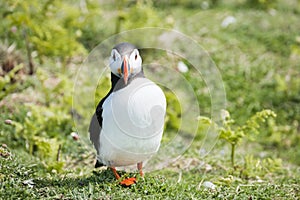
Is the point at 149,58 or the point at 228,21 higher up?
the point at 228,21

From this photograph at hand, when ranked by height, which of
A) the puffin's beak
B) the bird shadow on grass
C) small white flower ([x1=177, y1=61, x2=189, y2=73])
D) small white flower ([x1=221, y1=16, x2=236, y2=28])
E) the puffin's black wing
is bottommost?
the bird shadow on grass

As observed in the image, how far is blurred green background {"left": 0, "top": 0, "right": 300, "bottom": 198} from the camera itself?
5.16 m

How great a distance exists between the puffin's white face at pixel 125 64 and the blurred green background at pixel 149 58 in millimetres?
1235

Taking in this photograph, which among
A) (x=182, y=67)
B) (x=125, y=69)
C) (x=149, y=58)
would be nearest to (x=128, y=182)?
(x=125, y=69)

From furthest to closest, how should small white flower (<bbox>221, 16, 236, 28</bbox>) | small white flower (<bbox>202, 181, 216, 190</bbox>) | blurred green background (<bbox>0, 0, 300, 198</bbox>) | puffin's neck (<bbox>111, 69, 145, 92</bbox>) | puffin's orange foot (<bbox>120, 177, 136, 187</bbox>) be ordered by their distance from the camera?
small white flower (<bbox>221, 16, 236, 28</bbox>) < blurred green background (<bbox>0, 0, 300, 198</bbox>) < small white flower (<bbox>202, 181, 216, 190</bbox>) < puffin's orange foot (<bbox>120, 177, 136, 187</bbox>) < puffin's neck (<bbox>111, 69, 145, 92</bbox>)

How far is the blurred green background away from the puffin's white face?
124cm

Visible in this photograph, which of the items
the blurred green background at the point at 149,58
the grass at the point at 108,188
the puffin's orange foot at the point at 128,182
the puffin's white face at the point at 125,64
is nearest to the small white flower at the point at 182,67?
the blurred green background at the point at 149,58

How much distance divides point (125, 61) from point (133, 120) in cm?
36

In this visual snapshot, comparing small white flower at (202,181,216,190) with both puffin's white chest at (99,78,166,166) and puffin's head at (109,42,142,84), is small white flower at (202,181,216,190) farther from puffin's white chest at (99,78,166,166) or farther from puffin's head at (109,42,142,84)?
puffin's head at (109,42,142,84)

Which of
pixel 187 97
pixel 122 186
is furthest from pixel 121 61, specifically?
pixel 187 97

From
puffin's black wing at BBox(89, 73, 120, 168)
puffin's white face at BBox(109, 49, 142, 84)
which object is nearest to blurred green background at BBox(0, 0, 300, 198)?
puffin's black wing at BBox(89, 73, 120, 168)

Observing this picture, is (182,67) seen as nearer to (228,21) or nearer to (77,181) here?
(228,21)

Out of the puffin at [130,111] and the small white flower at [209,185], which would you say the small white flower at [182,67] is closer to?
the small white flower at [209,185]

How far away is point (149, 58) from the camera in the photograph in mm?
6914
